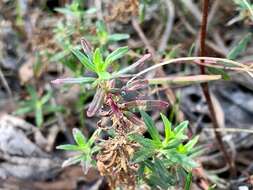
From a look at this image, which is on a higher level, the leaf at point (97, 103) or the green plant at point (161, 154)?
the leaf at point (97, 103)

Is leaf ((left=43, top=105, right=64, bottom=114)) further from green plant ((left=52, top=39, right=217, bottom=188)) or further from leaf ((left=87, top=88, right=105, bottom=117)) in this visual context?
leaf ((left=87, top=88, right=105, bottom=117))

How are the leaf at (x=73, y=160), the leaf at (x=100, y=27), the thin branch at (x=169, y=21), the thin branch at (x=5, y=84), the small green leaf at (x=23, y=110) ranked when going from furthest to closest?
the thin branch at (x=169, y=21) → the thin branch at (x=5, y=84) → the small green leaf at (x=23, y=110) → the leaf at (x=100, y=27) → the leaf at (x=73, y=160)

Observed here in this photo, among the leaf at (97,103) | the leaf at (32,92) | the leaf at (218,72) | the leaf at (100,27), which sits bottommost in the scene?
the leaf at (32,92)

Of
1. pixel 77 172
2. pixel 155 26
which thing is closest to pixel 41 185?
pixel 77 172

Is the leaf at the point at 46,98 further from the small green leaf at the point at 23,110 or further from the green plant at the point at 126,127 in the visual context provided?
the green plant at the point at 126,127

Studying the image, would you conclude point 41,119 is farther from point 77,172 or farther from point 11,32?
point 11,32

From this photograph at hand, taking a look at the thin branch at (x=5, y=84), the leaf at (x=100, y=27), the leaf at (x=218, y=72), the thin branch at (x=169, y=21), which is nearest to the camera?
the leaf at (x=218, y=72)

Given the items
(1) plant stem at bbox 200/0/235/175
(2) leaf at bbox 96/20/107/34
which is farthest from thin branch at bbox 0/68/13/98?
(1) plant stem at bbox 200/0/235/175

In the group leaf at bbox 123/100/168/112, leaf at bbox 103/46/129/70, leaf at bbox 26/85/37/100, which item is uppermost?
leaf at bbox 103/46/129/70

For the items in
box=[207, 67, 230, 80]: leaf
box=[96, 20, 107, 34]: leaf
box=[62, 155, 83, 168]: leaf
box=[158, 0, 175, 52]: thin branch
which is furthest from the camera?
box=[158, 0, 175, 52]: thin branch

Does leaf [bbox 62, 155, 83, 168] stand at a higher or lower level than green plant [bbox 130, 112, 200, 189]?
lower

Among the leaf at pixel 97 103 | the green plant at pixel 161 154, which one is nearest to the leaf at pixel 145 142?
the green plant at pixel 161 154

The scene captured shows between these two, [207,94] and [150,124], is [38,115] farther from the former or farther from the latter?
[150,124]
